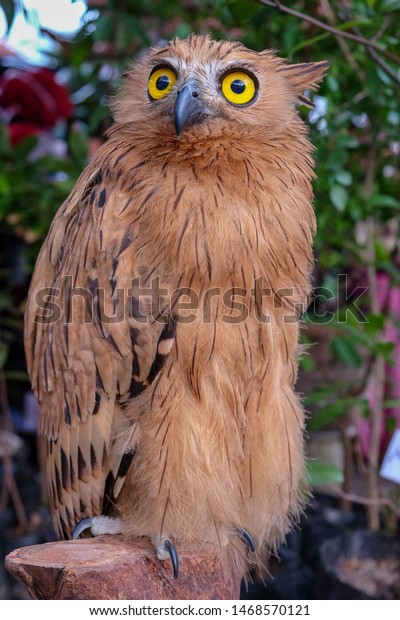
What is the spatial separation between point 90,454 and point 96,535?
200mm

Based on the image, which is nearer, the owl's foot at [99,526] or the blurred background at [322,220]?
the owl's foot at [99,526]

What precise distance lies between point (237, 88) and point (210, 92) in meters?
0.06

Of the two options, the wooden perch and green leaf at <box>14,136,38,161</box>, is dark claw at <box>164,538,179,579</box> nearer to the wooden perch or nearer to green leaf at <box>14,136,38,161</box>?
the wooden perch

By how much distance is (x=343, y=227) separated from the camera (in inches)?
78.0

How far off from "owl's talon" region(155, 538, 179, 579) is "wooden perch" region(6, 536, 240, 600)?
0.01 meters

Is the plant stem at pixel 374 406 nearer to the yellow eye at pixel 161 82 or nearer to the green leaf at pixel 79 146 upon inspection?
the green leaf at pixel 79 146

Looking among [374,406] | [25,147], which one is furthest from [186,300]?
[374,406]

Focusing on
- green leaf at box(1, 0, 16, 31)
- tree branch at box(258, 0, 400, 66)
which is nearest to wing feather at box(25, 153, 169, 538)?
green leaf at box(1, 0, 16, 31)

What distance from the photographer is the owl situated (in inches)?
44.3

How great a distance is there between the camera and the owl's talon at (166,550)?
3.94 ft

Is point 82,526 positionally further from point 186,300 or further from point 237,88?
point 237,88

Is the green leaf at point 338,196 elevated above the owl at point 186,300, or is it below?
above

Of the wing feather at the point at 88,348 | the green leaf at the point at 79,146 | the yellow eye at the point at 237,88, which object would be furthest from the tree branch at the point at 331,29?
the green leaf at the point at 79,146

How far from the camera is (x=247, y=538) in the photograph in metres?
1.35
